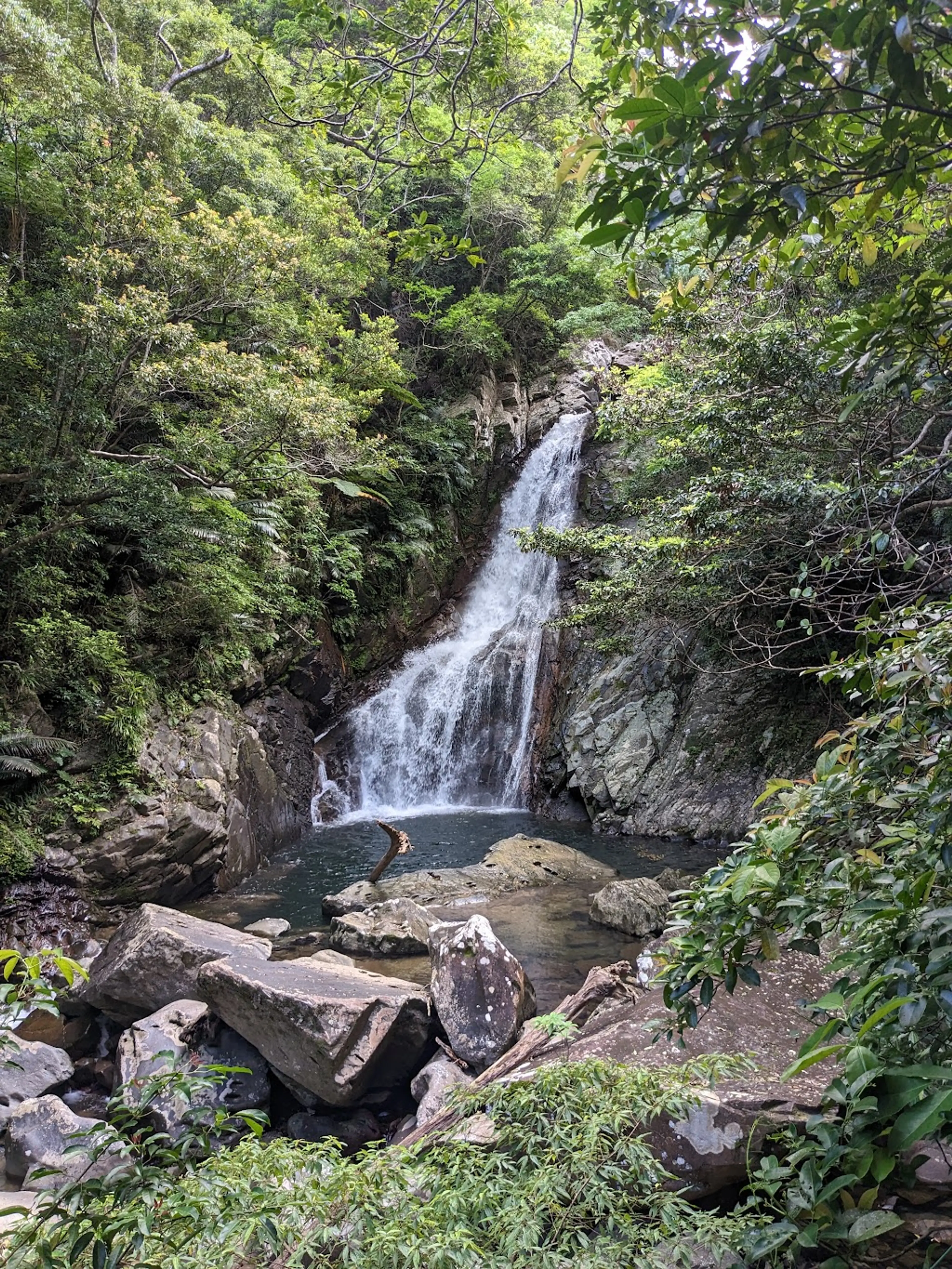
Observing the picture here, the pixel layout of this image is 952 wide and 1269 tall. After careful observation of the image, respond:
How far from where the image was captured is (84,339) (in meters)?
7.34

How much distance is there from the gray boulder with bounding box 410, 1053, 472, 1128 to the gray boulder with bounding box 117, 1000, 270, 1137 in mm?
1078

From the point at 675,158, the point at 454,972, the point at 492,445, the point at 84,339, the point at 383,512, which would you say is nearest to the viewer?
the point at 675,158

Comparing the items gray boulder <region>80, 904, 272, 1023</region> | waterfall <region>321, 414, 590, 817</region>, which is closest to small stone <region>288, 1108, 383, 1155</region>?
gray boulder <region>80, 904, 272, 1023</region>

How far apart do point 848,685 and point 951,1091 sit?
4.51 ft

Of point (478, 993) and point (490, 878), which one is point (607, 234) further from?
point (490, 878)

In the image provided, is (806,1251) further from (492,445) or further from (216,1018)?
(492,445)

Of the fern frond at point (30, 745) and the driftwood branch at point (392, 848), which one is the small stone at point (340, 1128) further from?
the fern frond at point (30, 745)

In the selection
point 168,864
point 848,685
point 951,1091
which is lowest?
point 168,864

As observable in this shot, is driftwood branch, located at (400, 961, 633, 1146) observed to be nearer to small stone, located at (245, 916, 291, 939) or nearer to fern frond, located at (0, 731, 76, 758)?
small stone, located at (245, 916, 291, 939)

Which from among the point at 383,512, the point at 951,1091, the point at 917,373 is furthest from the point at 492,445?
the point at 951,1091

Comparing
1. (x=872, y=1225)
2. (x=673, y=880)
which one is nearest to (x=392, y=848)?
(x=673, y=880)

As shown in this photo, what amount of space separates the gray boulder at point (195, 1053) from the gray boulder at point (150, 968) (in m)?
0.27

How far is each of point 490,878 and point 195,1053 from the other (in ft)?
14.4

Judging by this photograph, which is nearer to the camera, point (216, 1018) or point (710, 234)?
point (710, 234)
